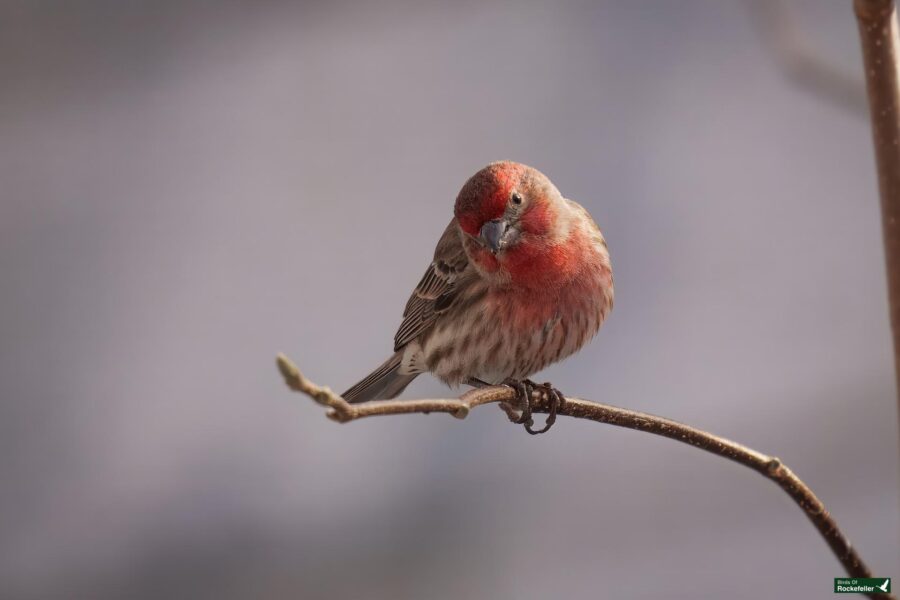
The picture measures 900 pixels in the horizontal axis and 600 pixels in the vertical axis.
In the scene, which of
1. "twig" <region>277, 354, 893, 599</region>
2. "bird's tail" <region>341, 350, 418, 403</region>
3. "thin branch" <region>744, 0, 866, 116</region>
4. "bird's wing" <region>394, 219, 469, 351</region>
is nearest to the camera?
"twig" <region>277, 354, 893, 599</region>

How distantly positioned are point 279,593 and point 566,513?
1.85 m

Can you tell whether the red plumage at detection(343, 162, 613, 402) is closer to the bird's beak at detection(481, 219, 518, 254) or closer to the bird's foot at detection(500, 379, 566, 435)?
the bird's beak at detection(481, 219, 518, 254)

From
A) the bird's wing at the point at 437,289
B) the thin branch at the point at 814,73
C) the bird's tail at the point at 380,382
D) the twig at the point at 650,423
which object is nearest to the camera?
the twig at the point at 650,423

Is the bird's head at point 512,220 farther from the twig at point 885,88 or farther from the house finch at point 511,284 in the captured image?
the twig at point 885,88

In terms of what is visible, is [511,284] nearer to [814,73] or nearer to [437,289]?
[437,289]

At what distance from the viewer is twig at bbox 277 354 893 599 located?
135 centimetres

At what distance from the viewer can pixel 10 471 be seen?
6012 mm

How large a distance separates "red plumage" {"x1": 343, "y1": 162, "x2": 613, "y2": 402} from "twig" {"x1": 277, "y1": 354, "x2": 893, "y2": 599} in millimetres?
914

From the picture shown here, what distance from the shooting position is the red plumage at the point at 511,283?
2.72m

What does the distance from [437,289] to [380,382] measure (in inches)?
17.6

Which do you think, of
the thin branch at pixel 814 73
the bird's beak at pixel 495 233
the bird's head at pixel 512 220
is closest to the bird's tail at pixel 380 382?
the bird's head at pixel 512 220

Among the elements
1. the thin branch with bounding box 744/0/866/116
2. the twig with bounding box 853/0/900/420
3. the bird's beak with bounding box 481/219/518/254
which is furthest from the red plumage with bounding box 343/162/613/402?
the twig with bounding box 853/0/900/420

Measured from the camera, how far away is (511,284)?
288 centimetres

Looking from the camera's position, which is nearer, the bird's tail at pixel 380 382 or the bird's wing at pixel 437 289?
the bird's wing at pixel 437 289
